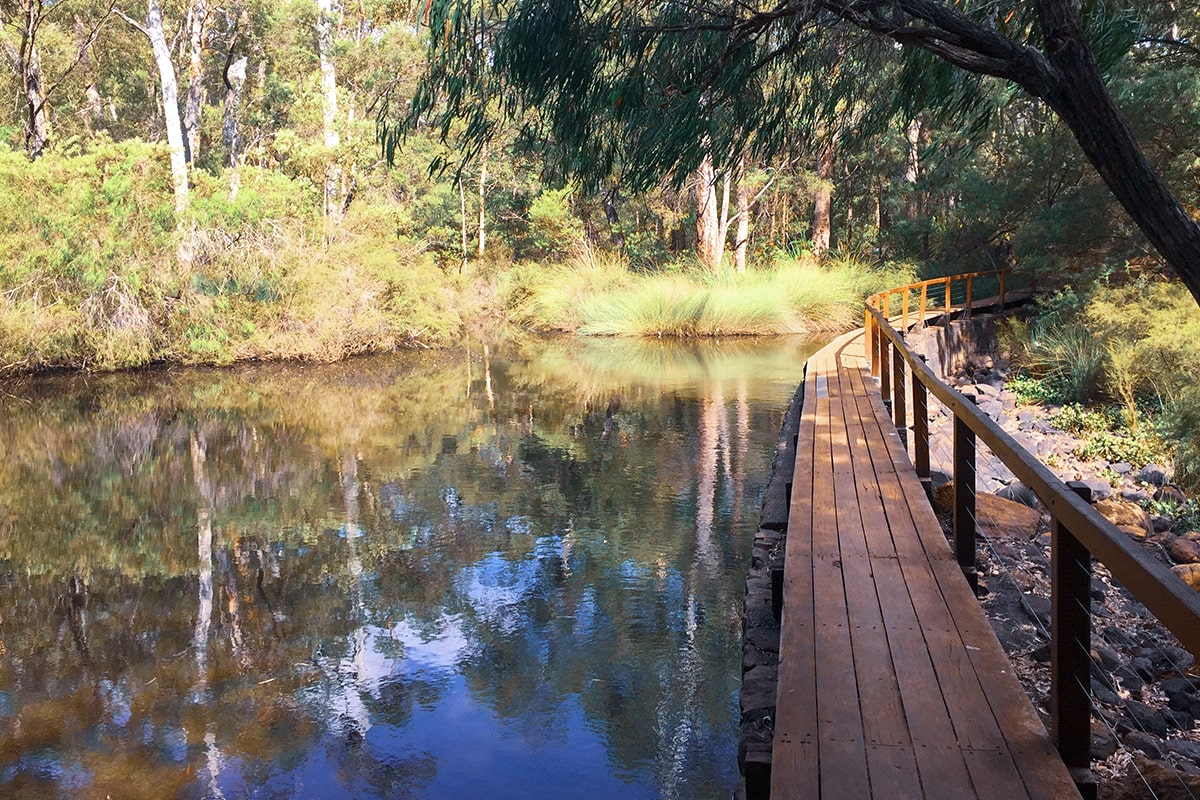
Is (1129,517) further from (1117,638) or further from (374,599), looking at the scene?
(374,599)

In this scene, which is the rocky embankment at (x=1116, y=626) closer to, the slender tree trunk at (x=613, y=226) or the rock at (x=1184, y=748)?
the rock at (x=1184, y=748)

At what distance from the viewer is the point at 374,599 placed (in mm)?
7629

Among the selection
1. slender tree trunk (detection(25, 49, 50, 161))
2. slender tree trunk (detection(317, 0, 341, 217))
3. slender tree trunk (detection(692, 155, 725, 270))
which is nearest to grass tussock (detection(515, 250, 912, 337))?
slender tree trunk (detection(692, 155, 725, 270))

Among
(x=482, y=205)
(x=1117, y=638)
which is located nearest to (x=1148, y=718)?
(x=1117, y=638)

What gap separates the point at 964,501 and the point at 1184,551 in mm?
3594

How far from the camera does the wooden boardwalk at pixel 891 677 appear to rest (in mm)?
2938

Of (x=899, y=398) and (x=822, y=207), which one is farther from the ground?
(x=822, y=207)

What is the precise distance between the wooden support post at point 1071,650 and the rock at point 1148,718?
2196 millimetres

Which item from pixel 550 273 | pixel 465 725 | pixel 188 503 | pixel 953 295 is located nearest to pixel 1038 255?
pixel 953 295

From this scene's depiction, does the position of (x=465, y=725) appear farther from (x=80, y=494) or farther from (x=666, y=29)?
(x=80, y=494)

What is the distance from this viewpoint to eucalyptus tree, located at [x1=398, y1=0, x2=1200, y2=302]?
17.7 feet

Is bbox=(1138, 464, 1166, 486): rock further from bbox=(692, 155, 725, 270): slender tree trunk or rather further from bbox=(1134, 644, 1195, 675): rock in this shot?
bbox=(692, 155, 725, 270): slender tree trunk

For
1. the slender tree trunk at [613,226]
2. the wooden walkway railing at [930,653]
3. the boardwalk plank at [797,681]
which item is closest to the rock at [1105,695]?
the wooden walkway railing at [930,653]

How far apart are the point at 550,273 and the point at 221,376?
11916 mm
